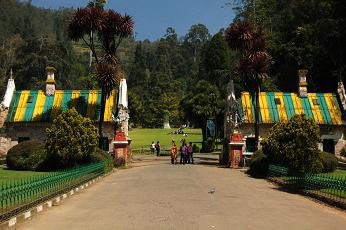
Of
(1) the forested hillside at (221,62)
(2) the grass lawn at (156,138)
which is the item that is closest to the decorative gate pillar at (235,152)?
(1) the forested hillside at (221,62)

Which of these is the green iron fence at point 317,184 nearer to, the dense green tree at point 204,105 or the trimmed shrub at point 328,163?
the trimmed shrub at point 328,163

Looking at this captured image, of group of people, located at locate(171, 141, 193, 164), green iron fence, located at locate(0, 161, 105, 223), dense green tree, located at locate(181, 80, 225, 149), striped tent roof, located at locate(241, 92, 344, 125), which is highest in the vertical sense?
dense green tree, located at locate(181, 80, 225, 149)

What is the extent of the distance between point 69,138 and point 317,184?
47.1ft

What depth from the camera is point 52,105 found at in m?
44.5

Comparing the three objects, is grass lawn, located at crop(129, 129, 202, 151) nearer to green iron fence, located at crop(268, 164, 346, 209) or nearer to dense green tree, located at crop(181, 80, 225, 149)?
dense green tree, located at crop(181, 80, 225, 149)

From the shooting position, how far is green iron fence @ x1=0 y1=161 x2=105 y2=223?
13523mm

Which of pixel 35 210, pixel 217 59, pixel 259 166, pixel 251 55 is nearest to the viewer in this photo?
pixel 35 210

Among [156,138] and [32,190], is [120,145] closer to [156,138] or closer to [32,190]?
[32,190]

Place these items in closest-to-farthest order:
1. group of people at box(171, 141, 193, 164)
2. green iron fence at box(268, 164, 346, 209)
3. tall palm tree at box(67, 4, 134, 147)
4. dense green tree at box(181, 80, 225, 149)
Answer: green iron fence at box(268, 164, 346, 209), tall palm tree at box(67, 4, 134, 147), group of people at box(171, 141, 193, 164), dense green tree at box(181, 80, 225, 149)

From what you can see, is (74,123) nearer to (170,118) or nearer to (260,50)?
(260,50)

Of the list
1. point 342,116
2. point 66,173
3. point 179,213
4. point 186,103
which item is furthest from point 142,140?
point 179,213

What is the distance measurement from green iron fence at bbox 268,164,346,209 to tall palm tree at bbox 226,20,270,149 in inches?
512

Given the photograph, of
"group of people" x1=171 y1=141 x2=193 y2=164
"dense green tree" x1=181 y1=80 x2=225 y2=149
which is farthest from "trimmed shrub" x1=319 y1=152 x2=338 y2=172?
"dense green tree" x1=181 y1=80 x2=225 y2=149

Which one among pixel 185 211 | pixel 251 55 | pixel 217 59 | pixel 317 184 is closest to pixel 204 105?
pixel 217 59
